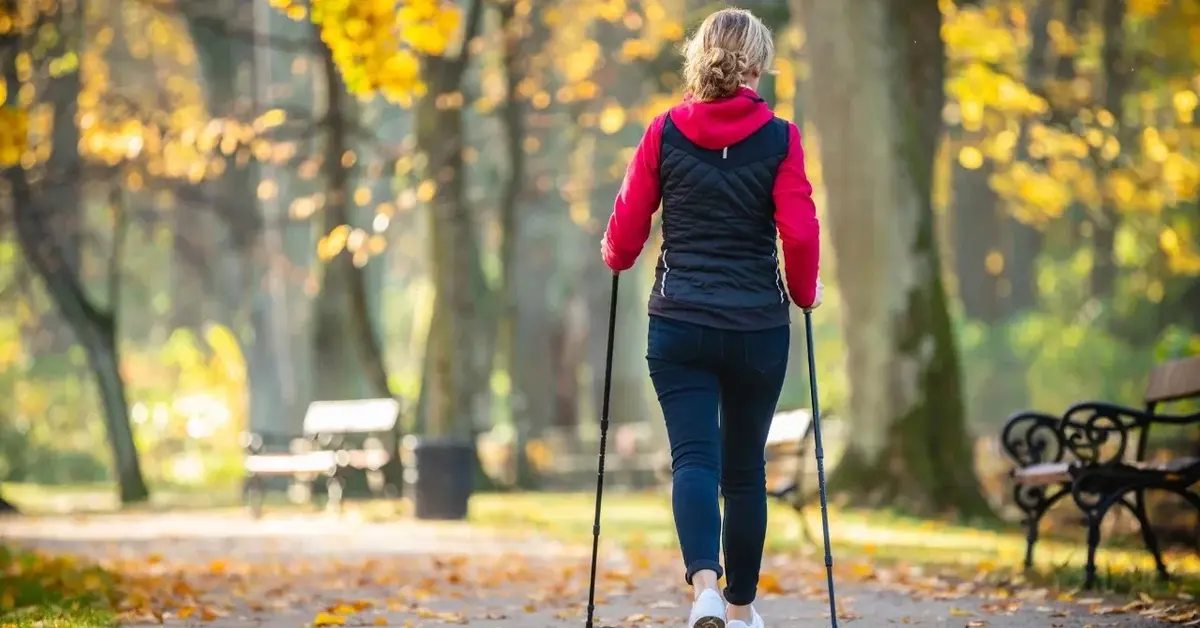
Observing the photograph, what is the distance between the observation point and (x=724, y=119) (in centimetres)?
652

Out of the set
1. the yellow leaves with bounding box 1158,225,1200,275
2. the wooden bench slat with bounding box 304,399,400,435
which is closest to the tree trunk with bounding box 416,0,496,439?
the wooden bench slat with bounding box 304,399,400,435

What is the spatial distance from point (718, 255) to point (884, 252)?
34.3 ft

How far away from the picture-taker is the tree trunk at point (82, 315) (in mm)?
22281

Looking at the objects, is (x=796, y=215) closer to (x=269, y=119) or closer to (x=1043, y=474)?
(x=1043, y=474)

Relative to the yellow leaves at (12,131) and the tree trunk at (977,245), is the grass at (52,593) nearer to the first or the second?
the yellow leaves at (12,131)

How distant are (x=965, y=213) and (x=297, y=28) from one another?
1136 centimetres

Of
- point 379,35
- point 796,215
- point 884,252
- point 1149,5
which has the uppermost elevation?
point 1149,5

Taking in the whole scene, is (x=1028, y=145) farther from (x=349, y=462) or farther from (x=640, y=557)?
(x=640, y=557)

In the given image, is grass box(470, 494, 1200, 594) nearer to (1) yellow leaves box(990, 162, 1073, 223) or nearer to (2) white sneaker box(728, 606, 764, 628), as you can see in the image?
(2) white sneaker box(728, 606, 764, 628)

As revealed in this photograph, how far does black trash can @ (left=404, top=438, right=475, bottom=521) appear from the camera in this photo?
18.2 m

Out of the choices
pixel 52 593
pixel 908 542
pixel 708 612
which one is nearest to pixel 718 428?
pixel 708 612

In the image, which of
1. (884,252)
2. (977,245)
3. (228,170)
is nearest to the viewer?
(884,252)

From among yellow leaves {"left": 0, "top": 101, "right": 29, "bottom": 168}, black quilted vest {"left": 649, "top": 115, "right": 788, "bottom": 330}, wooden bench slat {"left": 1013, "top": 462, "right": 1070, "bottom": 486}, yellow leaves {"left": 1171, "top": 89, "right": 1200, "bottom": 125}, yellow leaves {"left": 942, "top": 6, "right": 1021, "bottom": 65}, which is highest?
yellow leaves {"left": 942, "top": 6, "right": 1021, "bottom": 65}

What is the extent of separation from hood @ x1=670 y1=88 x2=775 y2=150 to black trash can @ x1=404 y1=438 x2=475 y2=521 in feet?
39.0
